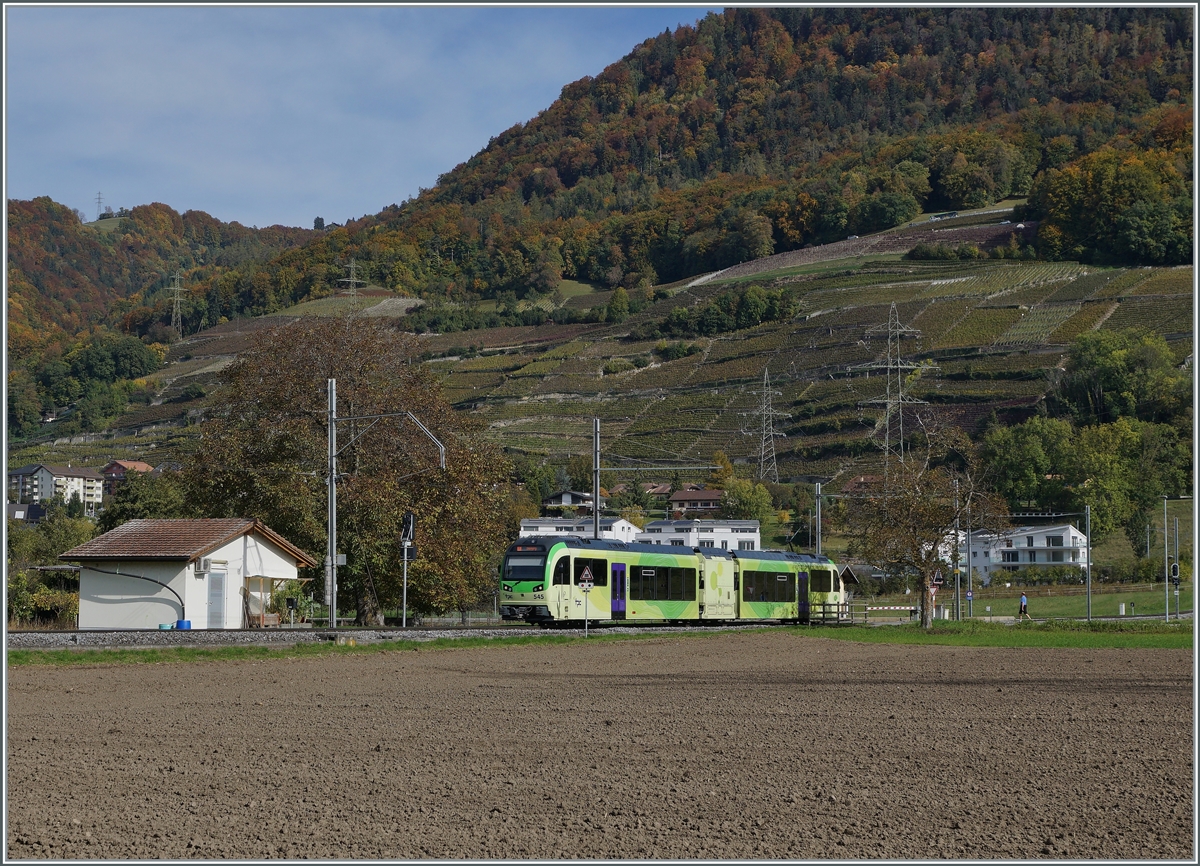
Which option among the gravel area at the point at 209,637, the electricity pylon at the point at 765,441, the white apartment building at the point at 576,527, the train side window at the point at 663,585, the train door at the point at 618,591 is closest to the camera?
the gravel area at the point at 209,637

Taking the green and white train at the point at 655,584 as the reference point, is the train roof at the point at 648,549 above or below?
above

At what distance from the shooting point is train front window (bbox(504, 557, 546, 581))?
37188mm

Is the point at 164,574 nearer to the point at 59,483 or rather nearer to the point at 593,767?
the point at 593,767

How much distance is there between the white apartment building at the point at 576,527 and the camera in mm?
81625

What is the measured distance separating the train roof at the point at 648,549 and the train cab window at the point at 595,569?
15.5 inches

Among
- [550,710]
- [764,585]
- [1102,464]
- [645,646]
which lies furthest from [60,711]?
[1102,464]

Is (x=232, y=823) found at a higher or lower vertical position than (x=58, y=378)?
lower

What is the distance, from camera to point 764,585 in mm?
48250

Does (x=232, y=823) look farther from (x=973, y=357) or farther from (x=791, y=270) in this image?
(x=791, y=270)

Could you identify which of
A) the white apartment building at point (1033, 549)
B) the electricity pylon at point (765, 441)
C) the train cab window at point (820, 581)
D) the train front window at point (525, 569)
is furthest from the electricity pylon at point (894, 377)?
the train front window at point (525, 569)

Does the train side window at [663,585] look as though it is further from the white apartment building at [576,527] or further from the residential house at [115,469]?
the residential house at [115,469]

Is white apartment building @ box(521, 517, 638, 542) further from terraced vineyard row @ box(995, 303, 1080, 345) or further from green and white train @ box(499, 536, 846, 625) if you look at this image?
terraced vineyard row @ box(995, 303, 1080, 345)

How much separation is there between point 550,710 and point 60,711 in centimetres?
576

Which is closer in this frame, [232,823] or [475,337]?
[232,823]
